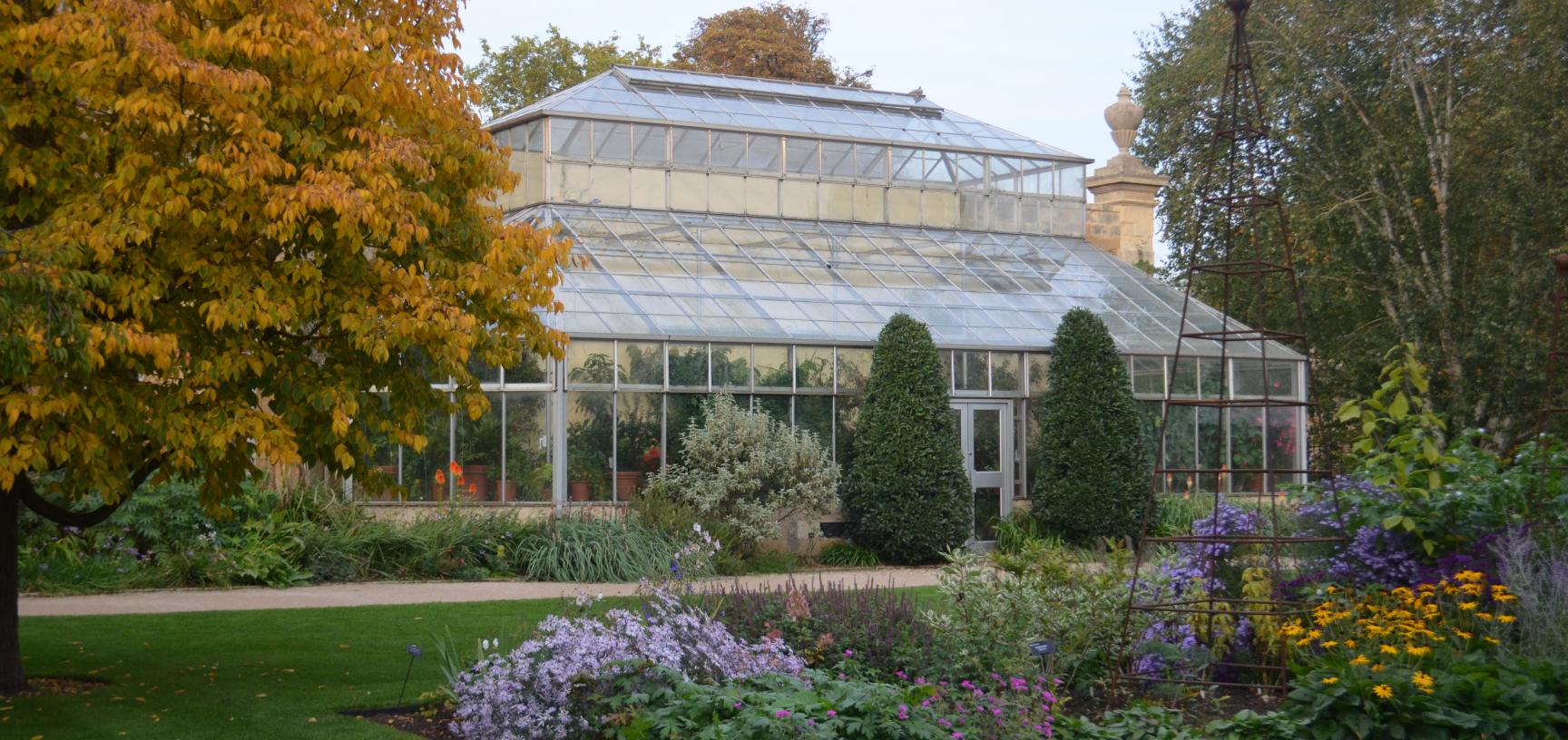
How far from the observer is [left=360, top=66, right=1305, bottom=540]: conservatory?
18.0 m

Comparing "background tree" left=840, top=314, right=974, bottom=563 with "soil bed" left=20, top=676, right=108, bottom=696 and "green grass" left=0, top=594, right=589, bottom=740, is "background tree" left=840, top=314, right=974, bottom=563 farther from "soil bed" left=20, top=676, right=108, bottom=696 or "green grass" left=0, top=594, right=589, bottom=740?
"soil bed" left=20, top=676, right=108, bottom=696

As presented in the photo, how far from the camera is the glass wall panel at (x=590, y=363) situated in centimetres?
1788

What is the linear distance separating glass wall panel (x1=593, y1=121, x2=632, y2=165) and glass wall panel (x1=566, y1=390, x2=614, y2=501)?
17.7 ft

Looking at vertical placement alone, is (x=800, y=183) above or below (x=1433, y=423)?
above

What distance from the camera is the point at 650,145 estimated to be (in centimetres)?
2264

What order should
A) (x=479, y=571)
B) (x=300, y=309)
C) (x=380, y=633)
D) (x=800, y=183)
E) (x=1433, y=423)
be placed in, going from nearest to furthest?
(x=300, y=309), (x=1433, y=423), (x=380, y=633), (x=479, y=571), (x=800, y=183)

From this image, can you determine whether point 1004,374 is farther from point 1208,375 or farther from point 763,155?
point 763,155

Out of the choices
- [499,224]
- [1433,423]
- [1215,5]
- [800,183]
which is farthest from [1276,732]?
[1215,5]

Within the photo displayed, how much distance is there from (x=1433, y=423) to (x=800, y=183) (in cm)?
1451

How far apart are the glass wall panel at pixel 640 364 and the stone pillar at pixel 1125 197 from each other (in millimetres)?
11199

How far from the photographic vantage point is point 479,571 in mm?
16172

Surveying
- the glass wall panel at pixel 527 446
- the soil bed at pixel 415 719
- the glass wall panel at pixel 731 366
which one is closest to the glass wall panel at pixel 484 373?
the glass wall panel at pixel 527 446

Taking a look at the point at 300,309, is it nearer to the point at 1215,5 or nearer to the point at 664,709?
the point at 664,709

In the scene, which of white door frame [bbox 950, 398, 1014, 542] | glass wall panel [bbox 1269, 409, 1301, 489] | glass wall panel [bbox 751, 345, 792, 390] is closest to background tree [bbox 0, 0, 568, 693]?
glass wall panel [bbox 751, 345, 792, 390]
